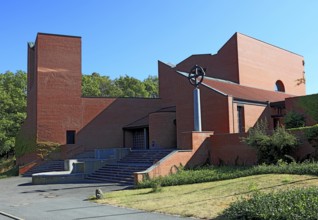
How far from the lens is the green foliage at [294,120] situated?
2550 centimetres

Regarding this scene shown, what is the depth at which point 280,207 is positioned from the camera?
343 inches

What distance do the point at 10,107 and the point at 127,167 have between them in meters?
33.7

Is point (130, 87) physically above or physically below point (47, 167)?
above

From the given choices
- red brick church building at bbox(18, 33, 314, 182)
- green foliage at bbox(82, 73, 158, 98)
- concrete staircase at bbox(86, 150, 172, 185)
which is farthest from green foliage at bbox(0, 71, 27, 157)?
concrete staircase at bbox(86, 150, 172, 185)

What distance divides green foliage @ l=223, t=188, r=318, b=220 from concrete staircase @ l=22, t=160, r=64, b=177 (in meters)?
25.1

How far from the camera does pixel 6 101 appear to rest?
51.9m

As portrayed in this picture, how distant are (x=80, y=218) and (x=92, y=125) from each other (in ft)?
89.7

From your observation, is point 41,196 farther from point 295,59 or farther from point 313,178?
point 295,59

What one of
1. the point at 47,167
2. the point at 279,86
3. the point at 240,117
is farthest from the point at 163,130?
the point at 279,86

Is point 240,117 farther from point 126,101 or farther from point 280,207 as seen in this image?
point 280,207

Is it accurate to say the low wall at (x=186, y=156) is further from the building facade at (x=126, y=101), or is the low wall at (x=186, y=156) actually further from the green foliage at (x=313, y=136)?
the building facade at (x=126, y=101)

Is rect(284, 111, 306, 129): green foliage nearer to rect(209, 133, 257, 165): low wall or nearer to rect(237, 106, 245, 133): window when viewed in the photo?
rect(237, 106, 245, 133): window

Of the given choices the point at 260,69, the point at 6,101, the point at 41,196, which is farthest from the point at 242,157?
the point at 6,101

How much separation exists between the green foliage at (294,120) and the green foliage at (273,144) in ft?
20.5
